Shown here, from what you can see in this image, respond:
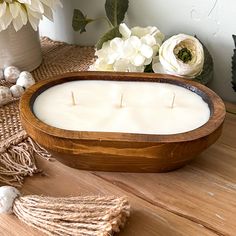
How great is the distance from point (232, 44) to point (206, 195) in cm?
24

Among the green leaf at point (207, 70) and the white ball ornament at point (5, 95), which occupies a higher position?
the green leaf at point (207, 70)

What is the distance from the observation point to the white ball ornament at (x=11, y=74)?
2.05 feet

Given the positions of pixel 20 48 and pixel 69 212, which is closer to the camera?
pixel 69 212

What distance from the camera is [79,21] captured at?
70cm

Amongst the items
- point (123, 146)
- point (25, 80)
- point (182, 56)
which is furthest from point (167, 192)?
point (25, 80)

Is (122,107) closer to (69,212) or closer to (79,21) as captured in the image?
(69,212)

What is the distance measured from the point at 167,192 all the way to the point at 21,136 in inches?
7.5

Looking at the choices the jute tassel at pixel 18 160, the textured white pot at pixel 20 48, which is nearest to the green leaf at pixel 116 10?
the textured white pot at pixel 20 48

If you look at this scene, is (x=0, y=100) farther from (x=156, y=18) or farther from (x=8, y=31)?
(x=156, y=18)

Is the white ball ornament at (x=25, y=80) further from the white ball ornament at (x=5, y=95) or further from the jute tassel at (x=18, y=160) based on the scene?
the jute tassel at (x=18, y=160)

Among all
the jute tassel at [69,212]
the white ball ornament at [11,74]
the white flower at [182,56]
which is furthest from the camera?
the white ball ornament at [11,74]

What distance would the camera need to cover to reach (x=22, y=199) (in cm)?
39

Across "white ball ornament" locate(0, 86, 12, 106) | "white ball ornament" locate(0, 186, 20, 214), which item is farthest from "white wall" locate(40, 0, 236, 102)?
"white ball ornament" locate(0, 186, 20, 214)

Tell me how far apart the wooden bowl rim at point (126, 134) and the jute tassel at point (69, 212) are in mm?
59
